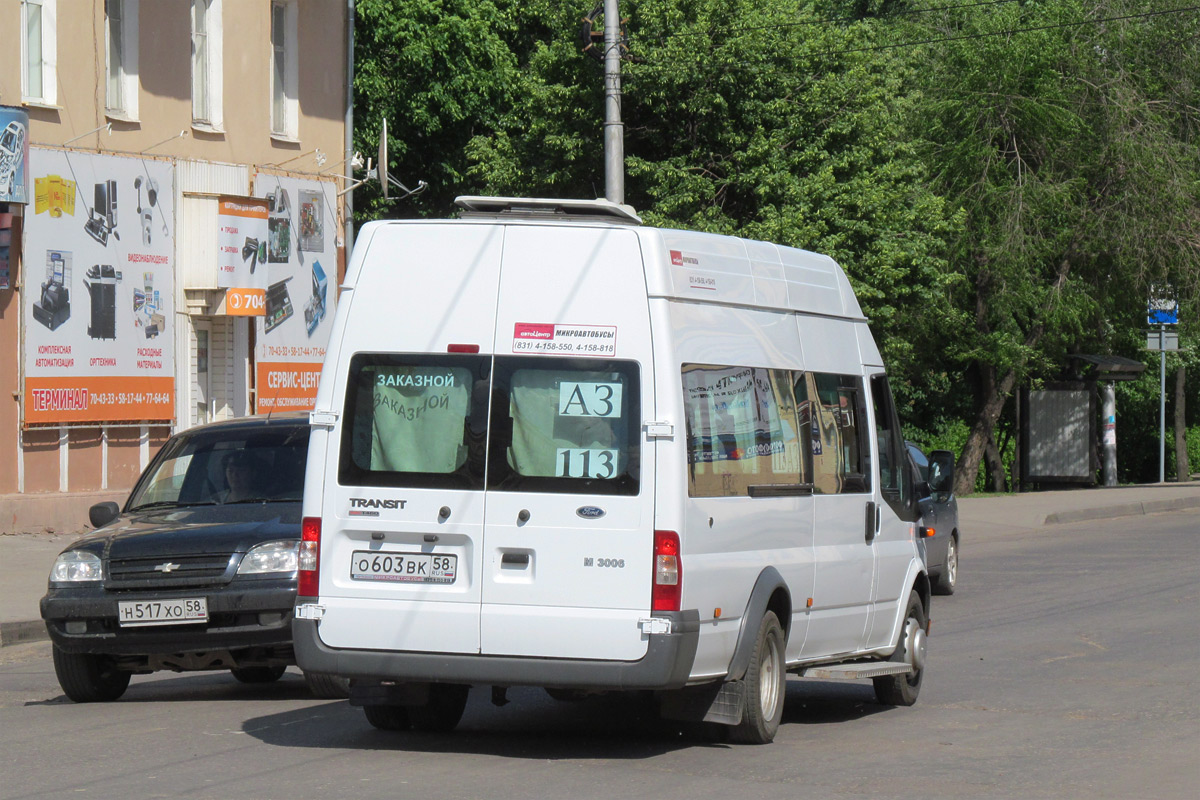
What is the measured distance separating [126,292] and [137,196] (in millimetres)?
1322

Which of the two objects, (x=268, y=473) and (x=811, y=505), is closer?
(x=811, y=505)

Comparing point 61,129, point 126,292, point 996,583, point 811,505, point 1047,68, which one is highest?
point 1047,68

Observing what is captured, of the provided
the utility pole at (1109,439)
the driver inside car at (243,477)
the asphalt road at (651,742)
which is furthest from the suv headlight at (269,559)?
the utility pole at (1109,439)

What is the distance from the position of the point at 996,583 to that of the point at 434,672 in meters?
11.0

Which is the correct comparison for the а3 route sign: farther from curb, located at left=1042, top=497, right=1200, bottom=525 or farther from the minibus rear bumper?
the minibus rear bumper

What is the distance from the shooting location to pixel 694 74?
84.0 ft

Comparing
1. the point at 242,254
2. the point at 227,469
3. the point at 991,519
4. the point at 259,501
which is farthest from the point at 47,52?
the point at 991,519

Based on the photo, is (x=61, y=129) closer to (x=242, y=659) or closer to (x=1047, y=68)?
(x=242, y=659)

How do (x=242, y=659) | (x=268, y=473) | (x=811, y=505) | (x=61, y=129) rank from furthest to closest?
(x=61, y=129) < (x=268, y=473) < (x=242, y=659) < (x=811, y=505)

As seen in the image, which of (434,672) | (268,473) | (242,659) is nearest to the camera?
(434,672)

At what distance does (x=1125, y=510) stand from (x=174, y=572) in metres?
22.4

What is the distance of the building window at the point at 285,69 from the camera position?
25859 millimetres

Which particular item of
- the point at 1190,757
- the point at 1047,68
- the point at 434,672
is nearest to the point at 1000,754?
the point at 1190,757

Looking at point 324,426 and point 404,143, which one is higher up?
point 404,143
